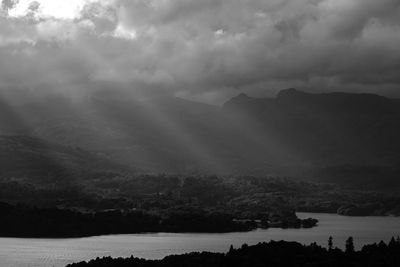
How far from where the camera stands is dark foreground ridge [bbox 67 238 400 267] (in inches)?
5266

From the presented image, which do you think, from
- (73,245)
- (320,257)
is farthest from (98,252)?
(320,257)

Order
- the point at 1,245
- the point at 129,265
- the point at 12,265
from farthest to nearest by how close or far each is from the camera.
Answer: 1. the point at 1,245
2. the point at 12,265
3. the point at 129,265

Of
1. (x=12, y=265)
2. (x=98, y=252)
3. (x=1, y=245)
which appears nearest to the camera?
(x=12, y=265)

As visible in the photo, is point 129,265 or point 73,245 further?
point 73,245

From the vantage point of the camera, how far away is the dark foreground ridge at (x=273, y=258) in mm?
133750

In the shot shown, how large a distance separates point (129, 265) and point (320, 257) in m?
36.9

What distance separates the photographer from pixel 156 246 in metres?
198

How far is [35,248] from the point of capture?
191625 millimetres

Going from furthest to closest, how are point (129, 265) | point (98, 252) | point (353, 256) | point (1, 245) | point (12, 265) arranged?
point (1, 245) → point (98, 252) → point (12, 265) → point (353, 256) → point (129, 265)

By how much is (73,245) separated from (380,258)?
90.8 metres

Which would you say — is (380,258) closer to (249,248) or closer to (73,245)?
(249,248)

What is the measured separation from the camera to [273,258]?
14250 cm

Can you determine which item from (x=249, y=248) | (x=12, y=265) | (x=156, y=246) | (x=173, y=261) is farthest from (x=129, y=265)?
(x=156, y=246)

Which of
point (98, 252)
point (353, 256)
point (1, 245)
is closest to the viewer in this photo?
point (353, 256)
